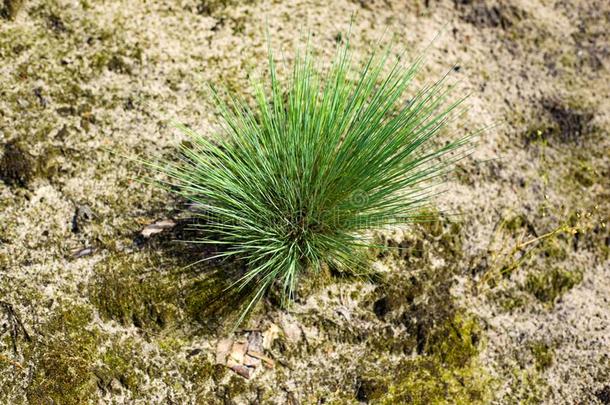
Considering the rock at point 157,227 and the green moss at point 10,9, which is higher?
the green moss at point 10,9

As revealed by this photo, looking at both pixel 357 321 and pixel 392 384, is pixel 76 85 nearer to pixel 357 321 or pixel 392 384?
pixel 357 321

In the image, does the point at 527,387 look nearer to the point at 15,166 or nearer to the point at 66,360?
the point at 66,360

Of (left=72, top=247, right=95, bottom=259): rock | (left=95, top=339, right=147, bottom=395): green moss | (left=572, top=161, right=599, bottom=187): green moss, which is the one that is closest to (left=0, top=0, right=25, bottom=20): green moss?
(left=72, top=247, right=95, bottom=259): rock

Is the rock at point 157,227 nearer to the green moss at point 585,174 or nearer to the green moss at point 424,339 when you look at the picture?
the green moss at point 424,339

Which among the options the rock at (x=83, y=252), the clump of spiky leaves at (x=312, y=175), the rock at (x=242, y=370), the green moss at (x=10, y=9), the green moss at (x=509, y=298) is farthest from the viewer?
the green moss at (x=10, y=9)

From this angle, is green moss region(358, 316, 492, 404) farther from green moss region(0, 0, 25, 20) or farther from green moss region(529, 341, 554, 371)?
green moss region(0, 0, 25, 20)

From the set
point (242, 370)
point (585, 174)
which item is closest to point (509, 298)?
point (585, 174)

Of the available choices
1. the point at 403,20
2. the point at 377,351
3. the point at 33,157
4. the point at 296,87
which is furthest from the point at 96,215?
the point at 403,20

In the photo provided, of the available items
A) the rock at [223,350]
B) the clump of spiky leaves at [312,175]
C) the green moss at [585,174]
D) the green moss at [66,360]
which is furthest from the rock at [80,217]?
the green moss at [585,174]

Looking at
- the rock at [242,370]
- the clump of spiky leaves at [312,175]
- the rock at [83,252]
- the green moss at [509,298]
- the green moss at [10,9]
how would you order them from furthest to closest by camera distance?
the green moss at [10,9], the green moss at [509,298], the rock at [83,252], the rock at [242,370], the clump of spiky leaves at [312,175]
